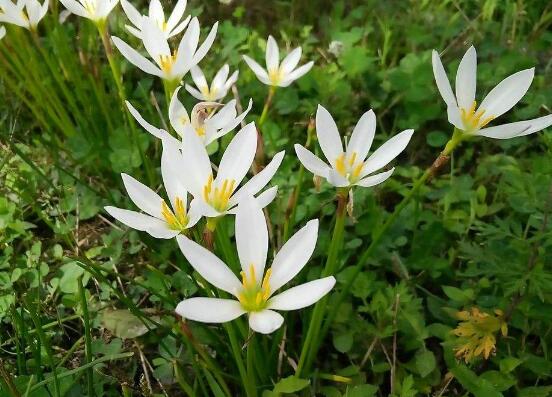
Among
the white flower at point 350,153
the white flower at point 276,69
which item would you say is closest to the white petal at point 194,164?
the white flower at point 350,153

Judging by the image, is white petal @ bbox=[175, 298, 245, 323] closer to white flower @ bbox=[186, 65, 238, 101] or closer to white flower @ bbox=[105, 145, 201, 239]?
white flower @ bbox=[105, 145, 201, 239]

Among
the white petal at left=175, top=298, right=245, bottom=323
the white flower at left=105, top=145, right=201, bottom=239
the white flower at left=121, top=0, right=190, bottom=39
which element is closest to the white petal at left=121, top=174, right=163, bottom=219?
the white flower at left=105, top=145, right=201, bottom=239

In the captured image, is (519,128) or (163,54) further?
(163,54)

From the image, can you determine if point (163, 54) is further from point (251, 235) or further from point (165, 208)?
point (251, 235)

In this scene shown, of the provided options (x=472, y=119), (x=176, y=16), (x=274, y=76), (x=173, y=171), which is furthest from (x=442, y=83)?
(x=176, y=16)

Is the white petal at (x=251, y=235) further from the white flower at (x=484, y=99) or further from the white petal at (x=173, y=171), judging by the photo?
the white flower at (x=484, y=99)

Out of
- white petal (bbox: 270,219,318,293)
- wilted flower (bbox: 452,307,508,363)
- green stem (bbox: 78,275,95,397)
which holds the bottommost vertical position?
wilted flower (bbox: 452,307,508,363)
